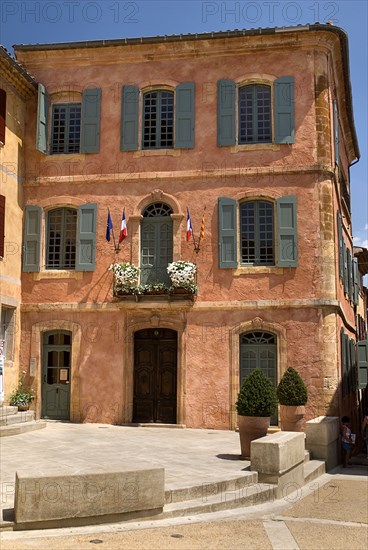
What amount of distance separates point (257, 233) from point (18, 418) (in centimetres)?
758

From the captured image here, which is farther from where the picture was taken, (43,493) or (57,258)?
(57,258)

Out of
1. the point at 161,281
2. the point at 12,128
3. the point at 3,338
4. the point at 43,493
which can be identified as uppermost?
the point at 12,128

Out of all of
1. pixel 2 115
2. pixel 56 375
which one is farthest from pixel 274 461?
pixel 2 115

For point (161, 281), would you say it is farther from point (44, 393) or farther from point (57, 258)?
point (44, 393)

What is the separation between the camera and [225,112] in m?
17.0

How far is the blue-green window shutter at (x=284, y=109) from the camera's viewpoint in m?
16.6

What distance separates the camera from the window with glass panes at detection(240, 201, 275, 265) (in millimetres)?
16469

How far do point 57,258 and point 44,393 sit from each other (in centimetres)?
367

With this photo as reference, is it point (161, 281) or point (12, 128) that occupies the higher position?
point (12, 128)

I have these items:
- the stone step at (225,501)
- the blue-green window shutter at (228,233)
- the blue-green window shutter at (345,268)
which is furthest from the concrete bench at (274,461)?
the blue-green window shutter at (345,268)

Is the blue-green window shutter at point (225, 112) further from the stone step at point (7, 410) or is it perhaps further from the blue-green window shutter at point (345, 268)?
the stone step at point (7, 410)

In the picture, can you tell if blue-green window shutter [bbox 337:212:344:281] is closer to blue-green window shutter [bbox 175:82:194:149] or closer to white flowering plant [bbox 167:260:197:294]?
white flowering plant [bbox 167:260:197:294]

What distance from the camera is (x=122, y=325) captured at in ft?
54.3

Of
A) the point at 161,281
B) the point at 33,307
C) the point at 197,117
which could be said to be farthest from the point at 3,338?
the point at 197,117
